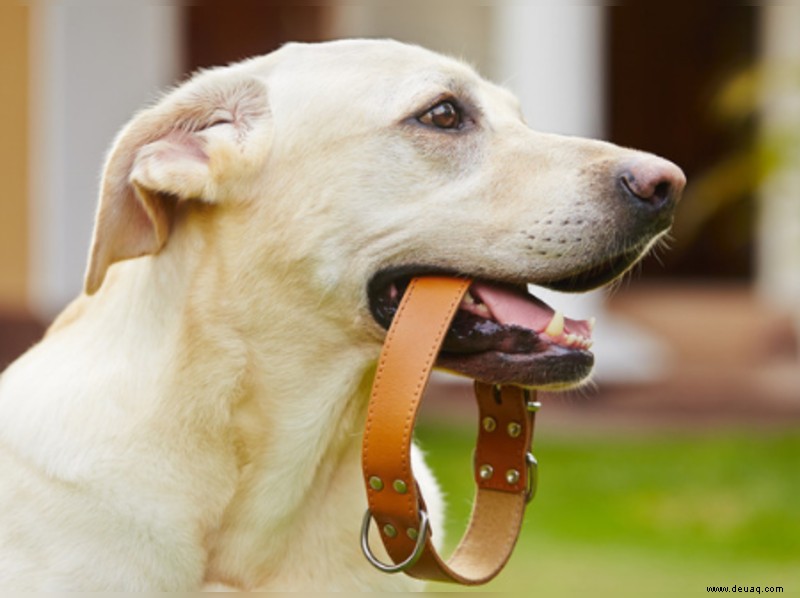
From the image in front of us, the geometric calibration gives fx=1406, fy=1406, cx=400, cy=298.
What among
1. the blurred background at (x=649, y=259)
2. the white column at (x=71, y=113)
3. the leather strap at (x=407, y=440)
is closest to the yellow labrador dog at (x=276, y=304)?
the leather strap at (x=407, y=440)

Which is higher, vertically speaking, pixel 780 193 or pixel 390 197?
pixel 390 197

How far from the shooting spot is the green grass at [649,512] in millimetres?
5684

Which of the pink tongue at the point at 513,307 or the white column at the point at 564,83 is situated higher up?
the pink tongue at the point at 513,307

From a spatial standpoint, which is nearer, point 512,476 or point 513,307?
point 513,307

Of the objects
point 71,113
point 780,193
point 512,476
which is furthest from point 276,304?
point 780,193

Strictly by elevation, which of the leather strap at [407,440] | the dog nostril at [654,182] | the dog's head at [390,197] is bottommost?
the leather strap at [407,440]

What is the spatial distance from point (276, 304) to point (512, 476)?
0.73 metres

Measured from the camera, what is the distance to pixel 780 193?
10227 mm

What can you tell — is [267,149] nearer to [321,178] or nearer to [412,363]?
[321,178]

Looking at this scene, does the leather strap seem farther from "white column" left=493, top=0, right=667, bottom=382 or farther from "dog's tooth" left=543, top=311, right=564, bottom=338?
"white column" left=493, top=0, right=667, bottom=382

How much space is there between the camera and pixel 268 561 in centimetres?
332

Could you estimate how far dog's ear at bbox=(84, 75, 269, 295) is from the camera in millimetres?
3309

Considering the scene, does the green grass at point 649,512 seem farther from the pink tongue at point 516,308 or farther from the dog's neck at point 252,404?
the pink tongue at point 516,308

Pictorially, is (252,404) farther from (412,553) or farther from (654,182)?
(654,182)
